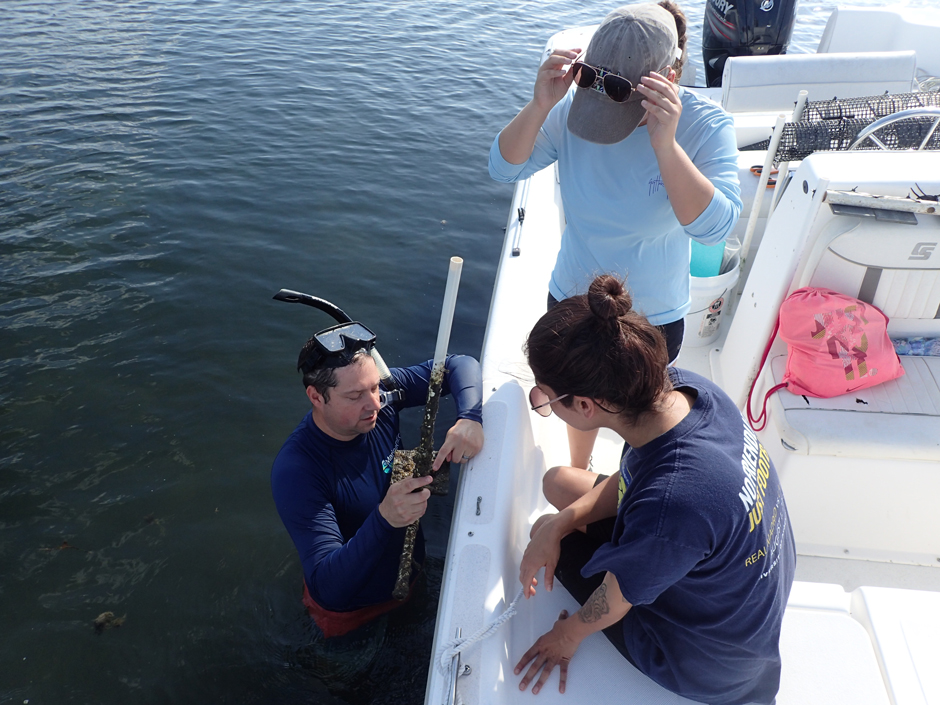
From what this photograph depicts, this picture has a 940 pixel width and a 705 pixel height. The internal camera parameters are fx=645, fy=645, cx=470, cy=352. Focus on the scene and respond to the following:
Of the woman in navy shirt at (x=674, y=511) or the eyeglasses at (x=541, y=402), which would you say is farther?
the eyeglasses at (x=541, y=402)

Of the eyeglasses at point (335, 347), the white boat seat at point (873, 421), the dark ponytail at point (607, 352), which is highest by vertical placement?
the dark ponytail at point (607, 352)

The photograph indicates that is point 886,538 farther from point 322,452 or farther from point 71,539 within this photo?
point 71,539

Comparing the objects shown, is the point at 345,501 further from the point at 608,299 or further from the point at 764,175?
the point at 764,175

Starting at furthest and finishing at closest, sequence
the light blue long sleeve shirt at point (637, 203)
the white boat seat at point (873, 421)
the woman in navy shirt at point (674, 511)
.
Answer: the white boat seat at point (873, 421)
the light blue long sleeve shirt at point (637, 203)
the woman in navy shirt at point (674, 511)

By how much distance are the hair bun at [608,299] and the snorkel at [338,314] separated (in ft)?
3.25

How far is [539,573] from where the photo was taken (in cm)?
192

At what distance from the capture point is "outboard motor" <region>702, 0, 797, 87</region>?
5680 millimetres

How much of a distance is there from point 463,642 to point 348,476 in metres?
0.79

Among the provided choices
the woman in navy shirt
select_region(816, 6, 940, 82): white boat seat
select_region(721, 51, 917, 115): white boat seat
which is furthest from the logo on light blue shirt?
select_region(816, 6, 940, 82): white boat seat

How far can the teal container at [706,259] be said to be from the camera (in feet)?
10.5

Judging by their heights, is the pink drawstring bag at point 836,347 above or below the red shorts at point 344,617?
above

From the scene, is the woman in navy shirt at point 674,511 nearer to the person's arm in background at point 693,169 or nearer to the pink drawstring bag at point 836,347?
the person's arm in background at point 693,169

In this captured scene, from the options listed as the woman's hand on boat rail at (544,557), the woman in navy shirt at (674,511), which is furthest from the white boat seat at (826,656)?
the woman's hand on boat rail at (544,557)

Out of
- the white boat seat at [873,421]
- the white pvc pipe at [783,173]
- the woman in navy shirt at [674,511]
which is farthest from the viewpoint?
the white pvc pipe at [783,173]
